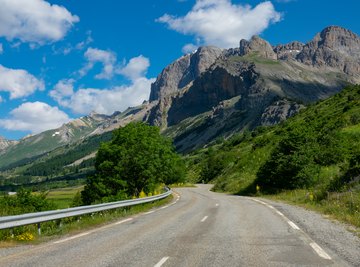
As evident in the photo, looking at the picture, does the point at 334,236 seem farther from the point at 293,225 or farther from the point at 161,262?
the point at 161,262

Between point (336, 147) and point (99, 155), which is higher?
point (99, 155)

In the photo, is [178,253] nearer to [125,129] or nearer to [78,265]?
[78,265]

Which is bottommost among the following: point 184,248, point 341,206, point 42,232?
point 341,206

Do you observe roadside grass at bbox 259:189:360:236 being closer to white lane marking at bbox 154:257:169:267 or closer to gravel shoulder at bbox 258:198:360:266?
gravel shoulder at bbox 258:198:360:266

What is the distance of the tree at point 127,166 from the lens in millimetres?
38500

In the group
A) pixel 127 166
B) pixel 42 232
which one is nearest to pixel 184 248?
pixel 42 232

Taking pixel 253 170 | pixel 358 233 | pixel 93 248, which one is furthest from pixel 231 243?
pixel 253 170

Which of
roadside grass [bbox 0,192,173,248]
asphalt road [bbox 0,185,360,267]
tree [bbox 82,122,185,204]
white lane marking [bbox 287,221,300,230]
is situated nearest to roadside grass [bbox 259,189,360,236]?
white lane marking [bbox 287,221,300,230]

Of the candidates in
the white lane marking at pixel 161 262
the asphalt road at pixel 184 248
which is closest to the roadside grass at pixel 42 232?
the asphalt road at pixel 184 248

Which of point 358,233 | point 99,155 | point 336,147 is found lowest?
point 358,233

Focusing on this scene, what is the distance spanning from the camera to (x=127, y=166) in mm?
39250

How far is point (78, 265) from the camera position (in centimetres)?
845

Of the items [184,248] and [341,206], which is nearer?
[184,248]

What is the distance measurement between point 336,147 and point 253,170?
16.3m
